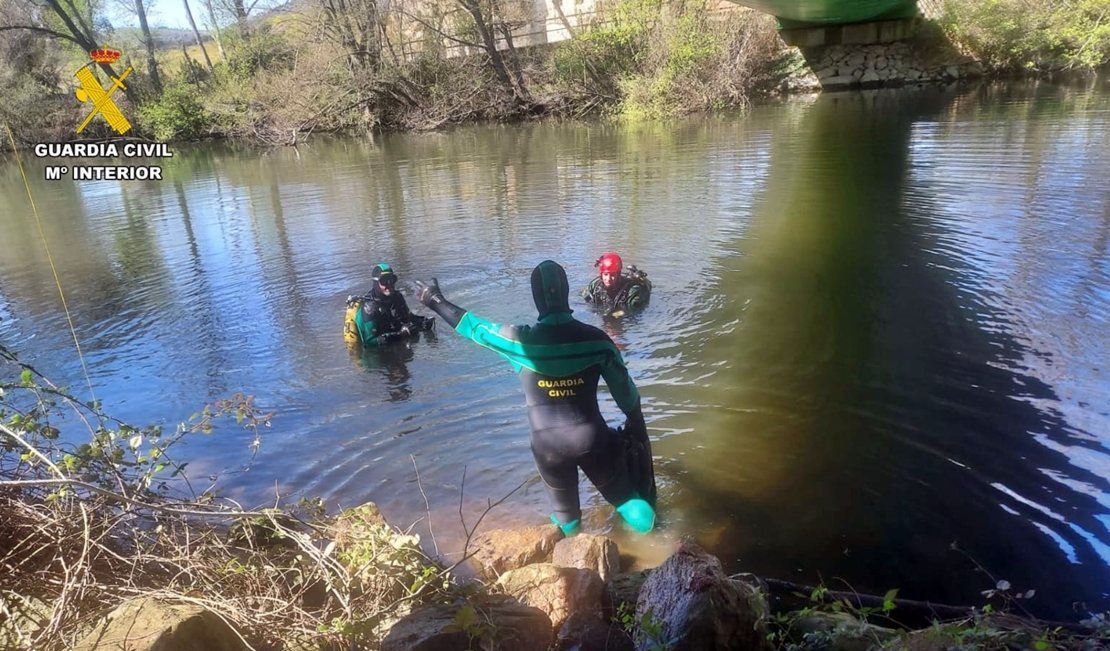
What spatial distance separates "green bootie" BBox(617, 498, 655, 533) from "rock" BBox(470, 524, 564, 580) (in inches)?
15.2

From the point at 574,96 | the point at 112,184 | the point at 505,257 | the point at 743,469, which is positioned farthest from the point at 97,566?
the point at 574,96

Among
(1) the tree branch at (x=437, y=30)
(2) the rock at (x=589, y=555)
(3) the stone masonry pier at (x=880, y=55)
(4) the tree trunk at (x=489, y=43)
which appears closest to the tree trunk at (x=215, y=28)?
(1) the tree branch at (x=437, y=30)

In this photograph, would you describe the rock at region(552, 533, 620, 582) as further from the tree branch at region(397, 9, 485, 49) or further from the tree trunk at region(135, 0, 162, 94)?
the tree trunk at region(135, 0, 162, 94)

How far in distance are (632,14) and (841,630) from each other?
1074 inches

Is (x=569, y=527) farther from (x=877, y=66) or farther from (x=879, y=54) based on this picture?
(x=879, y=54)

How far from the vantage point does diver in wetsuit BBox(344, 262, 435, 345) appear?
654 centimetres

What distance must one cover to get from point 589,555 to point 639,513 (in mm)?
522

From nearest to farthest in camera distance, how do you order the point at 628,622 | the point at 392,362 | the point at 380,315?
the point at 628,622 → the point at 392,362 → the point at 380,315

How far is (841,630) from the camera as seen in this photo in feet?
7.81

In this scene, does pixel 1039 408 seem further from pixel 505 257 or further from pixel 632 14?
pixel 632 14

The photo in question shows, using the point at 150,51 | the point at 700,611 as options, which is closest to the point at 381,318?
the point at 700,611

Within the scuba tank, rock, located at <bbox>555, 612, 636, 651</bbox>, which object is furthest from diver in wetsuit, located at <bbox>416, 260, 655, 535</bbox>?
the scuba tank

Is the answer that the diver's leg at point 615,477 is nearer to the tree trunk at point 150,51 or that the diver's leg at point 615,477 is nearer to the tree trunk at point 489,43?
the tree trunk at point 489,43

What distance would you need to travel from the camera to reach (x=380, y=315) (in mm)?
6578
